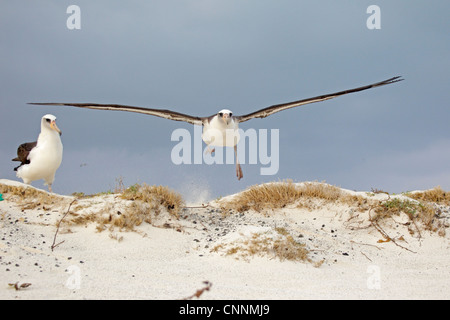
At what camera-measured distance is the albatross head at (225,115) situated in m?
11.9

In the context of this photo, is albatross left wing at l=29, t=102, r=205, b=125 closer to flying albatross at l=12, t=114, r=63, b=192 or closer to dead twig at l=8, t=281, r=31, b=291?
flying albatross at l=12, t=114, r=63, b=192

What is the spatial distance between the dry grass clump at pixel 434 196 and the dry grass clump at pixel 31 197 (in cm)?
916

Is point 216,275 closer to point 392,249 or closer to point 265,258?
point 265,258

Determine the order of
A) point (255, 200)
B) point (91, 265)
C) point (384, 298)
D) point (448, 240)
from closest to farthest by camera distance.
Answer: point (384, 298) → point (91, 265) → point (448, 240) → point (255, 200)

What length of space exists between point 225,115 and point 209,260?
541 cm

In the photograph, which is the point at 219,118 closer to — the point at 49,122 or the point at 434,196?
the point at 49,122

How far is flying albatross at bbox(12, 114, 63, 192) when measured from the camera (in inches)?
442

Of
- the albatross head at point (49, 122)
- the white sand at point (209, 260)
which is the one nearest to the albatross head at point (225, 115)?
the white sand at point (209, 260)

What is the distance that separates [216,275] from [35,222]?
4300 millimetres

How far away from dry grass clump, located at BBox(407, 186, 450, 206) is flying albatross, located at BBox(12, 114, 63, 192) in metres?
9.52

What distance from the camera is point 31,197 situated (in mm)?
9859

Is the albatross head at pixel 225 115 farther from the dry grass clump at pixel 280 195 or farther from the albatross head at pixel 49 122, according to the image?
the albatross head at pixel 49 122

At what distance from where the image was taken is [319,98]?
11.0 m
